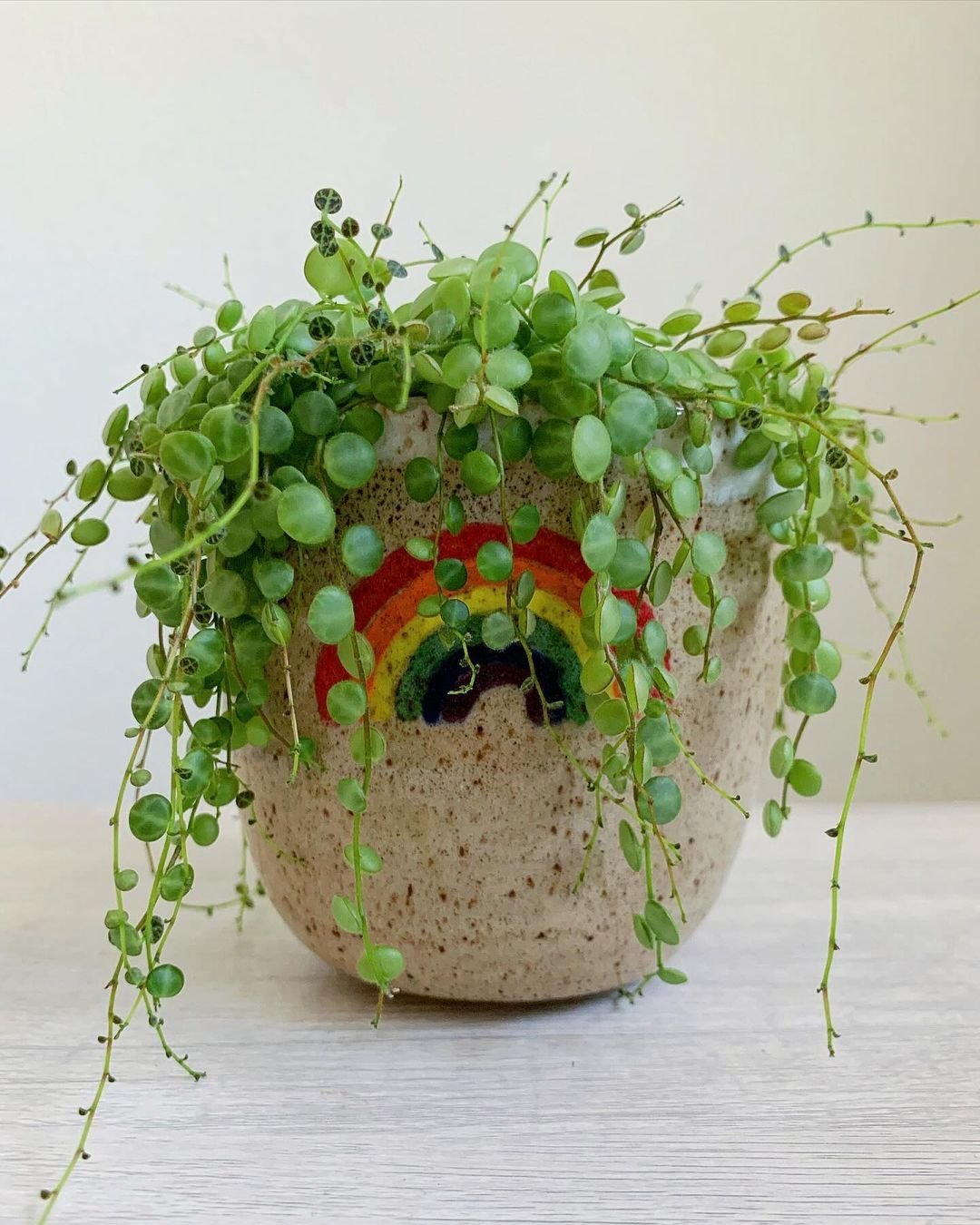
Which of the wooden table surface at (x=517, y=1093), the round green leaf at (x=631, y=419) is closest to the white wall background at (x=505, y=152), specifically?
the wooden table surface at (x=517, y=1093)

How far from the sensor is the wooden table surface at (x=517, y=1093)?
41 centimetres

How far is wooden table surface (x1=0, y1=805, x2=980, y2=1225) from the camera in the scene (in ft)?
1.33

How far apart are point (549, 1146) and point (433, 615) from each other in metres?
0.22

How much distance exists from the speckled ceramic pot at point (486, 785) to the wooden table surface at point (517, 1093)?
0.14 feet

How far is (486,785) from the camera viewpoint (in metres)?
0.48

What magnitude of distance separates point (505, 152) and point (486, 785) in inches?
36.3

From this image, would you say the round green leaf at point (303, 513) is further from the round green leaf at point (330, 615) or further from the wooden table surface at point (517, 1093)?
the wooden table surface at point (517, 1093)

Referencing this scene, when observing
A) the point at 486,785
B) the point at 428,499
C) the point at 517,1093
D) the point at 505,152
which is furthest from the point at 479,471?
the point at 505,152

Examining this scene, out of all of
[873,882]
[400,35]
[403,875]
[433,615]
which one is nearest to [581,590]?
[433,615]

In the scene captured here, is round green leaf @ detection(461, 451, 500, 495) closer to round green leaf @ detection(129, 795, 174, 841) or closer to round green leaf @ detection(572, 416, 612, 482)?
round green leaf @ detection(572, 416, 612, 482)

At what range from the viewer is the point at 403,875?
0.50m

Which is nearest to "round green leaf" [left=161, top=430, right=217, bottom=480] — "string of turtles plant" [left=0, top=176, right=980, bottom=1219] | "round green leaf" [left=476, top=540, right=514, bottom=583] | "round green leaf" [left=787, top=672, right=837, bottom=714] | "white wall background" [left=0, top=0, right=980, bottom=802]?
"string of turtles plant" [left=0, top=176, right=980, bottom=1219]

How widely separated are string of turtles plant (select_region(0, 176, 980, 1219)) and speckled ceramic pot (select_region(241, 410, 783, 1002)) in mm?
11

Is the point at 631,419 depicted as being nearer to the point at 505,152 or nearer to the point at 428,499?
the point at 428,499
